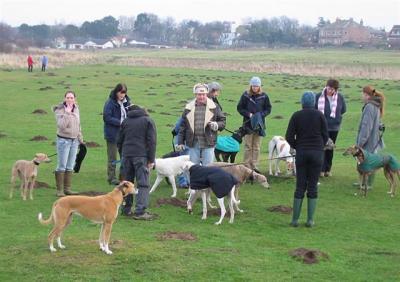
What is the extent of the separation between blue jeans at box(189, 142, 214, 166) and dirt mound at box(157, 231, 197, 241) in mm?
2694

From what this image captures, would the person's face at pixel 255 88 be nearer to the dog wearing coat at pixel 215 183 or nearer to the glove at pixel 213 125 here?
the glove at pixel 213 125

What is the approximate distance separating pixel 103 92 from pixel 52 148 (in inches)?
837

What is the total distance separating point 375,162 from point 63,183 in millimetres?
7361

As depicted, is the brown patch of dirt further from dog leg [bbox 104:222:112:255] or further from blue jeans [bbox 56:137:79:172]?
blue jeans [bbox 56:137:79:172]

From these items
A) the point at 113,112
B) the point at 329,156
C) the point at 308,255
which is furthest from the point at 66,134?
the point at 329,156

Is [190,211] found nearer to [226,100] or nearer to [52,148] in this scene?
[52,148]

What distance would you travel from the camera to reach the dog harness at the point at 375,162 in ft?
48.5

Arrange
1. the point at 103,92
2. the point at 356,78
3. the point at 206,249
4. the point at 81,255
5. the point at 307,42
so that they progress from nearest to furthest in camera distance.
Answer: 1. the point at 81,255
2. the point at 206,249
3. the point at 103,92
4. the point at 356,78
5. the point at 307,42

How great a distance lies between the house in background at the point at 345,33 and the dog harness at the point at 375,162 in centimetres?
18256

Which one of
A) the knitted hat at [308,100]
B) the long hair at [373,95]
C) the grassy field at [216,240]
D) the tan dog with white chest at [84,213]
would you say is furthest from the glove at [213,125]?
the long hair at [373,95]

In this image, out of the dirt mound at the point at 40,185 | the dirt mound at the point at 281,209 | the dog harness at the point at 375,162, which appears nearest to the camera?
the dirt mound at the point at 281,209

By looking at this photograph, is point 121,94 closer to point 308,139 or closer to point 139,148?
point 139,148

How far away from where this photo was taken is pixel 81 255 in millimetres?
9477

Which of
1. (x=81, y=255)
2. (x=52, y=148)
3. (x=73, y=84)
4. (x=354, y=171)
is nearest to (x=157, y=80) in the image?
(x=73, y=84)
